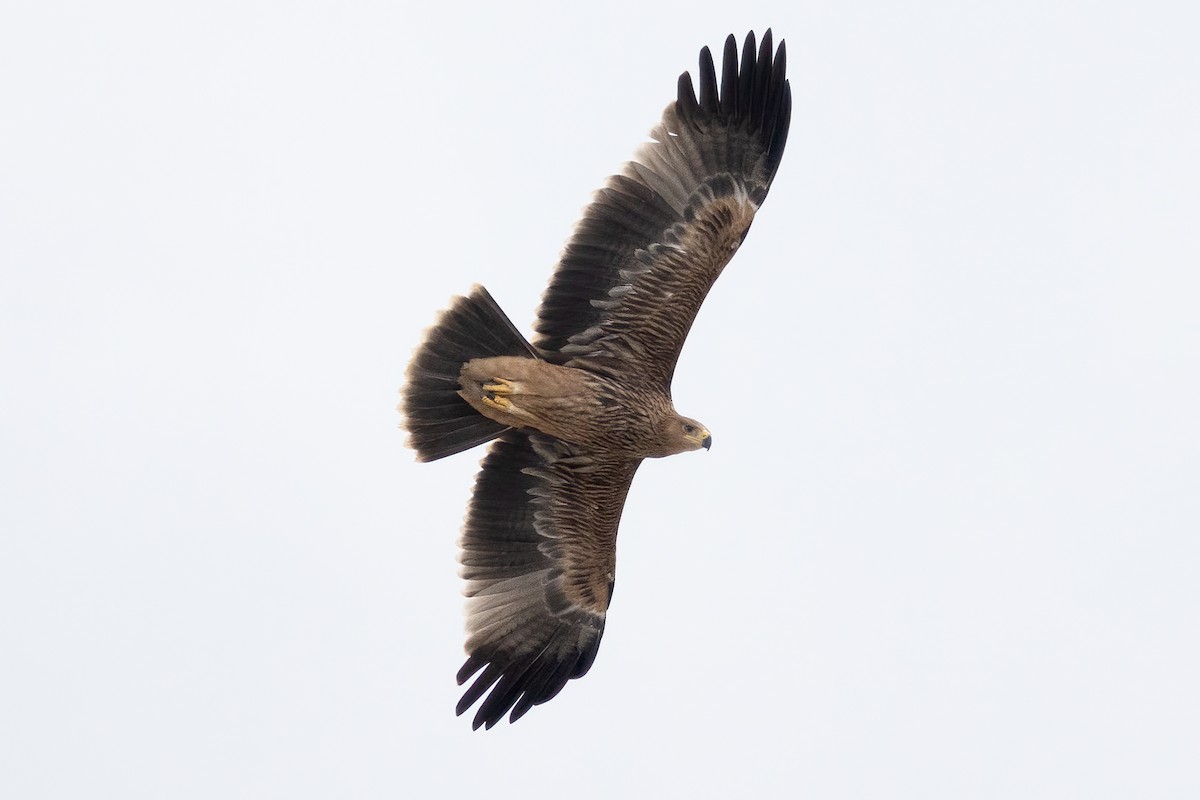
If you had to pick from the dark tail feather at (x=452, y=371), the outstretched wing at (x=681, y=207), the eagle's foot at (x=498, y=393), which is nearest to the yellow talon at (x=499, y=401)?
the eagle's foot at (x=498, y=393)

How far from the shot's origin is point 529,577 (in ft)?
38.3

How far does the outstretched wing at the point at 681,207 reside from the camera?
1055cm

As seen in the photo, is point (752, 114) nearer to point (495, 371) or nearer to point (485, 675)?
point (495, 371)

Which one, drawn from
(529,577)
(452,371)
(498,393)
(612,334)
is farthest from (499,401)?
(529,577)

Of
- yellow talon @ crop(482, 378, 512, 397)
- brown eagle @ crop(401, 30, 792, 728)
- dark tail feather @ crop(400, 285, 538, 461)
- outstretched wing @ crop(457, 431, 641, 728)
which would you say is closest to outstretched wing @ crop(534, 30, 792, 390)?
brown eagle @ crop(401, 30, 792, 728)

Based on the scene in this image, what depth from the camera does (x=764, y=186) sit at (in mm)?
10602

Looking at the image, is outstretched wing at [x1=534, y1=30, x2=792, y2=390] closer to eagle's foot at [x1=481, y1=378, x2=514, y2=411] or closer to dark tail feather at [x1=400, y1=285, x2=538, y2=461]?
dark tail feather at [x1=400, y1=285, x2=538, y2=461]

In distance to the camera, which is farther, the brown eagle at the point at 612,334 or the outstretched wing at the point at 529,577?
the outstretched wing at the point at 529,577

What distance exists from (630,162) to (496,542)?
2.75m

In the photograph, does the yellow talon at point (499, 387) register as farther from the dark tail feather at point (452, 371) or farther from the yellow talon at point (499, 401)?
the dark tail feather at point (452, 371)

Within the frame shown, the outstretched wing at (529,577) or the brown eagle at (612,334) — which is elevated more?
the brown eagle at (612,334)

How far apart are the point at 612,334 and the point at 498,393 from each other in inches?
30.9

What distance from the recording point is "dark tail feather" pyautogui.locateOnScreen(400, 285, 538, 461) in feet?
35.5

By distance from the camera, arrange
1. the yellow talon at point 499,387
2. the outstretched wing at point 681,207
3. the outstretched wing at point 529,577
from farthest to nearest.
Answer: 1. the outstretched wing at point 529,577
2. the yellow talon at point 499,387
3. the outstretched wing at point 681,207
